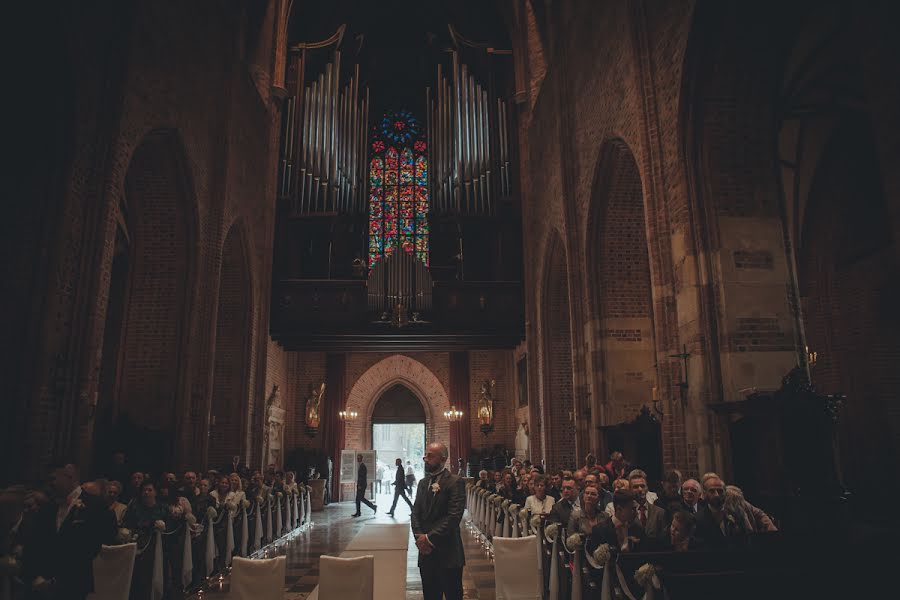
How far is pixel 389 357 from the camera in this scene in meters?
23.1

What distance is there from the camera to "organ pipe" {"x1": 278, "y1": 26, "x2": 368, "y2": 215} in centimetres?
1878

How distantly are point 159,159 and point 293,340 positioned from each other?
8405mm

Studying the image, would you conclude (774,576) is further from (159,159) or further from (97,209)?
(159,159)

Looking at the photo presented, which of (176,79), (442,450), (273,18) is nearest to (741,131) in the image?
(442,450)

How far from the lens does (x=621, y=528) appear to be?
507 centimetres

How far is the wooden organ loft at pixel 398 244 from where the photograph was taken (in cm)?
1753

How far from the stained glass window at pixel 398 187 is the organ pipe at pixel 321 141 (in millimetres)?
1344

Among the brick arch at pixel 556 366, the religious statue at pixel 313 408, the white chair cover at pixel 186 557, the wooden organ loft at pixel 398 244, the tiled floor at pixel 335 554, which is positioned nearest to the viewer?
the white chair cover at pixel 186 557

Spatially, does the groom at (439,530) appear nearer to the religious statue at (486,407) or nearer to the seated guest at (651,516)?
the seated guest at (651,516)

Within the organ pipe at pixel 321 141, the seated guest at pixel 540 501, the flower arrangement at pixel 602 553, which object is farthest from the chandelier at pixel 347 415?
the flower arrangement at pixel 602 553

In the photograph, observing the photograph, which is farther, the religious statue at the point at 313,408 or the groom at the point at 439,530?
the religious statue at the point at 313,408

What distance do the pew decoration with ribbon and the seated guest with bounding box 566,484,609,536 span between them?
3.83m

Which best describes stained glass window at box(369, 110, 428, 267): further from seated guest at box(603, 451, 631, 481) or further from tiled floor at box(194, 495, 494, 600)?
seated guest at box(603, 451, 631, 481)

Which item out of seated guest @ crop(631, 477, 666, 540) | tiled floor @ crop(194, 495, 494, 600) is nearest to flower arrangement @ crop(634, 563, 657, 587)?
seated guest @ crop(631, 477, 666, 540)
